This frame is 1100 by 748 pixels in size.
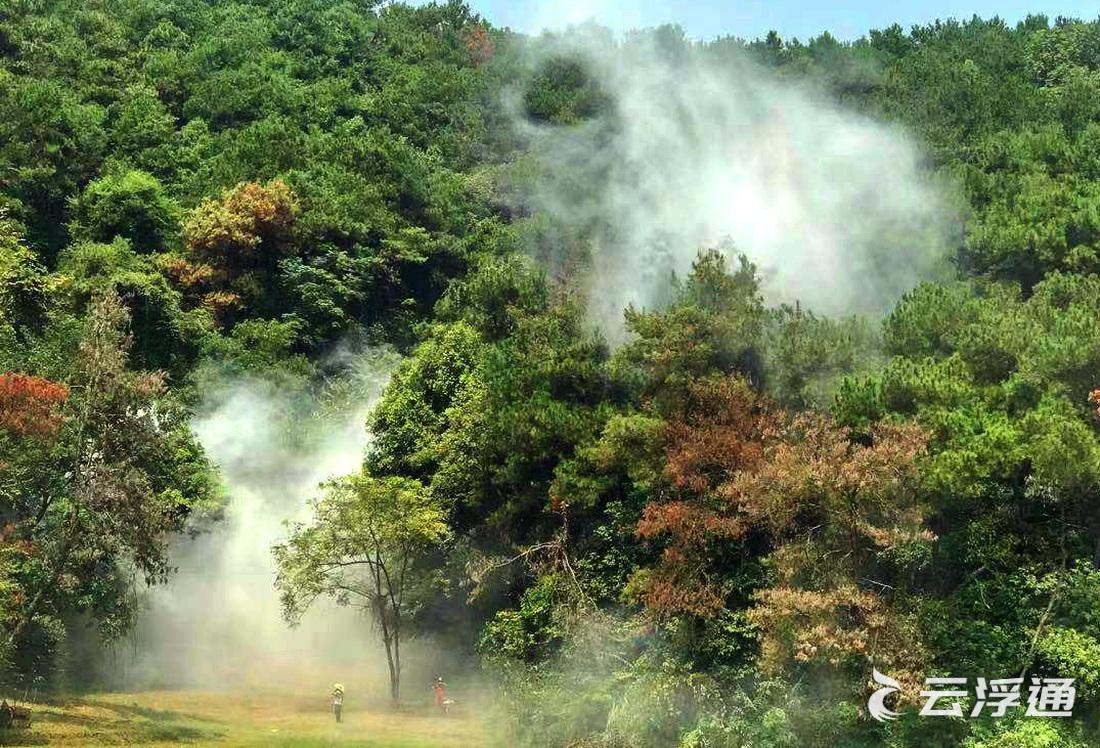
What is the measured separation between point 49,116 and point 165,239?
8.11 m

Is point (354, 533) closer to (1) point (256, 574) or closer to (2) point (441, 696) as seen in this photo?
(2) point (441, 696)

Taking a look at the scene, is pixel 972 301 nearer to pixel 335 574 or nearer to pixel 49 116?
pixel 335 574

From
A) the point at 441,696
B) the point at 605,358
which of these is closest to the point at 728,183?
the point at 605,358

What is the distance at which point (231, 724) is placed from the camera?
26.5m

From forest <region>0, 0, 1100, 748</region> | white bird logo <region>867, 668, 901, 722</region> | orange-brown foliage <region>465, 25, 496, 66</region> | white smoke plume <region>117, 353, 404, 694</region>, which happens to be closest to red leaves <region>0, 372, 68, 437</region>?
forest <region>0, 0, 1100, 748</region>

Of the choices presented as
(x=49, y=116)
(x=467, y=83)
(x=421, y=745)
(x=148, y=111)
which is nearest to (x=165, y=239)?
(x=49, y=116)

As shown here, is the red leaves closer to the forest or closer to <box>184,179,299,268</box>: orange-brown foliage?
the forest

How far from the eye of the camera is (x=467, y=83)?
232ft

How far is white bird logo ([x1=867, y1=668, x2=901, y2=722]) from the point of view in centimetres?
2203

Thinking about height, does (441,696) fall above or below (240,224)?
below

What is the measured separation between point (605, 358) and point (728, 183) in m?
21.8

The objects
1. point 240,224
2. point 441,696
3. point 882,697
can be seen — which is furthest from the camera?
point 240,224

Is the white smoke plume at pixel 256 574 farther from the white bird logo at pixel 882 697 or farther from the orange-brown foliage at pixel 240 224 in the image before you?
the white bird logo at pixel 882 697

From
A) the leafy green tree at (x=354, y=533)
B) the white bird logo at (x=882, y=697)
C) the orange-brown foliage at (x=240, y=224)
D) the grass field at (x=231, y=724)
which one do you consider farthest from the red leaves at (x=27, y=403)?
the orange-brown foliage at (x=240, y=224)
